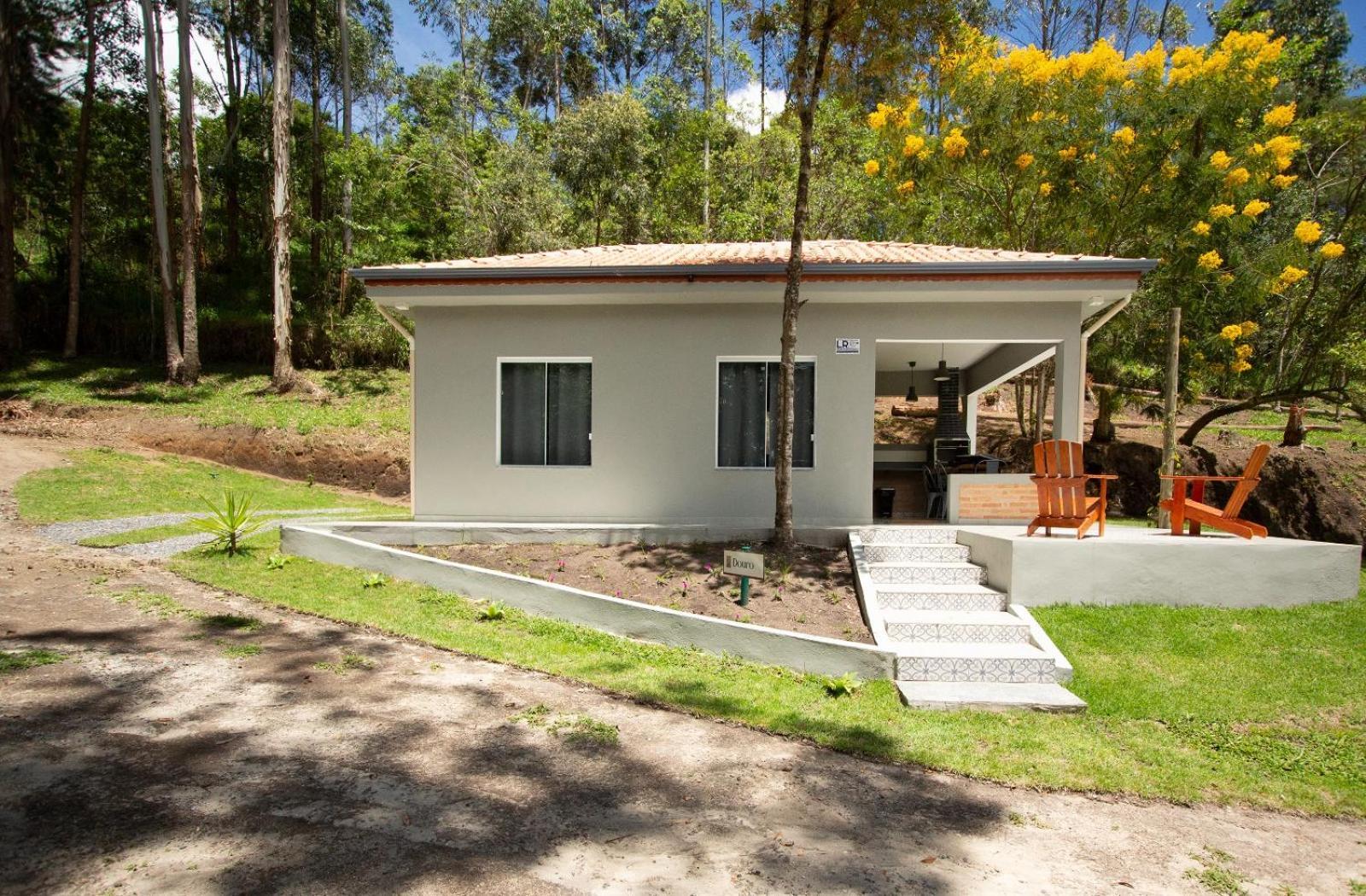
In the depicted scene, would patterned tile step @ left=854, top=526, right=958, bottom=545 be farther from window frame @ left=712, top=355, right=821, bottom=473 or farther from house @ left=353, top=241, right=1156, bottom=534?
window frame @ left=712, top=355, right=821, bottom=473

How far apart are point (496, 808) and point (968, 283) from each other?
290 inches

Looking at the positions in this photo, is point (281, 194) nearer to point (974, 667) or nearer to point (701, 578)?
point (701, 578)

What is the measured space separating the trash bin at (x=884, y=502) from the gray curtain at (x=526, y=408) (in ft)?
16.0

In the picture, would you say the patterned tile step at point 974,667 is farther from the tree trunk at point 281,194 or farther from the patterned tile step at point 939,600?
the tree trunk at point 281,194

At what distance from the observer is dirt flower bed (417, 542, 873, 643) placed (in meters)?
6.80

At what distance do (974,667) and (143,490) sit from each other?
13.5 metres

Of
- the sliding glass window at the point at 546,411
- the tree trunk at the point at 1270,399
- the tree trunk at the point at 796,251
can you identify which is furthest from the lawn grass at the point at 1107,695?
the tree trunk at the point at 1270,399

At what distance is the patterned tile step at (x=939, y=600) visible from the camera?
6.94m

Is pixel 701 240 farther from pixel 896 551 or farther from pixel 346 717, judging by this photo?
pixel 346 717

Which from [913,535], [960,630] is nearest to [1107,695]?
[960,630]

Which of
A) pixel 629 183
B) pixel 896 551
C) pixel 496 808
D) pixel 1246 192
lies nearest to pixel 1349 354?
pixel 1246 192

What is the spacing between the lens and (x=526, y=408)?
31.3 feet

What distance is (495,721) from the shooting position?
4.73m

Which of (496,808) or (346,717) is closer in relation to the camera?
(496,808)
